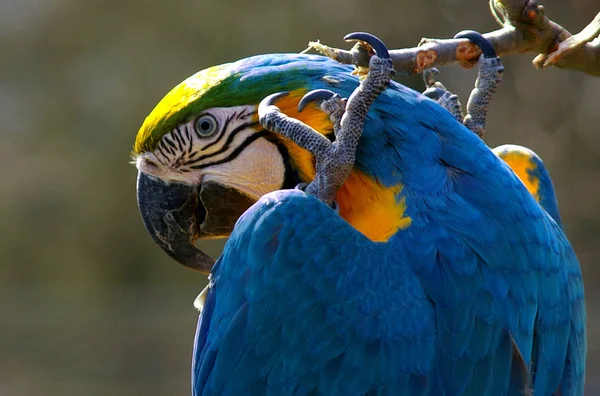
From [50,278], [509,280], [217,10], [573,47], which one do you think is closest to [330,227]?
[509,280]

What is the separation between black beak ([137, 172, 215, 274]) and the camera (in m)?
1.78

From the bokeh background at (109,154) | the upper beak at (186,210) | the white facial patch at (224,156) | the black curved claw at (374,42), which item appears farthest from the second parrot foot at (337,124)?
the bokeh background at (109,154)

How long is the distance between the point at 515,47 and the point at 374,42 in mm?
366

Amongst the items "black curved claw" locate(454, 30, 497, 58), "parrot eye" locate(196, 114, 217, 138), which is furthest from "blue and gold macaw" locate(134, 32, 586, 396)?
"black curved claw" locate(454, 30, 497, 58)

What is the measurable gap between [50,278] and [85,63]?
1.94m

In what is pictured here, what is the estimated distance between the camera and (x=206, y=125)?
1.69m

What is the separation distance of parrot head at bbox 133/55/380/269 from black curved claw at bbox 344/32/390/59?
4.2 inches

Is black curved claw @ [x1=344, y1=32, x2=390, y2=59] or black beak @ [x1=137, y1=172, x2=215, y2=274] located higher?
black curved claw @ [x1=344, y1=32, x2=390, y2=59]

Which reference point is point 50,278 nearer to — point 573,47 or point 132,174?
point 132,174

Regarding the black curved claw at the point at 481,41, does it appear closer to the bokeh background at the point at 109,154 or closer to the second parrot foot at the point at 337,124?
the second parrot foot at the point at 337,124

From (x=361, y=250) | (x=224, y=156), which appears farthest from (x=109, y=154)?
(x=361, y=250)

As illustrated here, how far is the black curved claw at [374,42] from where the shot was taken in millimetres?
1509

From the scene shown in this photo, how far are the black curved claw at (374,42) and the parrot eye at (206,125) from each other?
0.34 m

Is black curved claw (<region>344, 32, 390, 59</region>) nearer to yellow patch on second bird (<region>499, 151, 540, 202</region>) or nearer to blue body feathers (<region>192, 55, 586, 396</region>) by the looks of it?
blue body feathers (<region>192, 55, 586, 396</region>)
